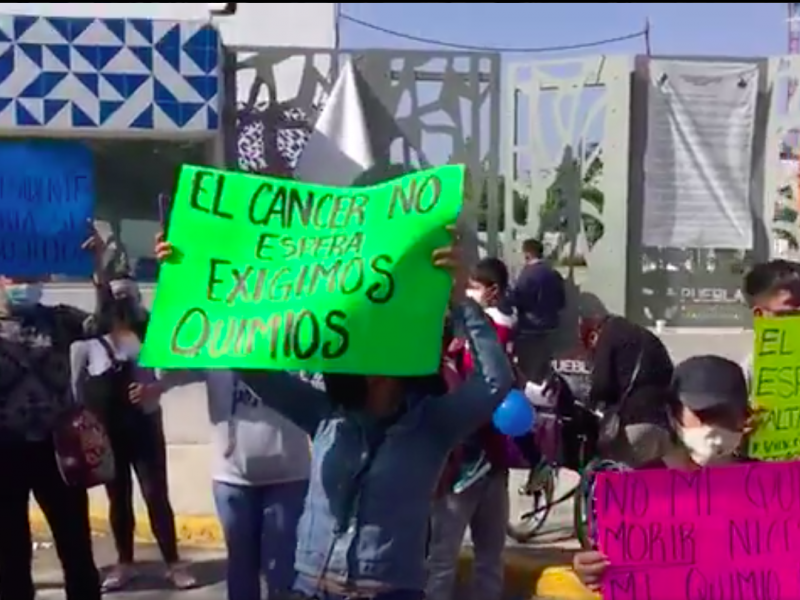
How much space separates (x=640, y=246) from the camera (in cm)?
1091

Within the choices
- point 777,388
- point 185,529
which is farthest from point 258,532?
point 185,529

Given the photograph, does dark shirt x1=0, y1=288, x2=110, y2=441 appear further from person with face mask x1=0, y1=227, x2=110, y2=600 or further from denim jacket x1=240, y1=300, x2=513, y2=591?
denim jacket x1=240, y1=300, x2=513, y2=591

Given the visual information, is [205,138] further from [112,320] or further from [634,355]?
[634,355]

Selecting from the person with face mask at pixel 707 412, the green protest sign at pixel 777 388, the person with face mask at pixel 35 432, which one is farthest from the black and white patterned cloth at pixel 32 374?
the person with face mask at pixel 707 412

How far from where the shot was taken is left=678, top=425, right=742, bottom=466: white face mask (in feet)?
10.8

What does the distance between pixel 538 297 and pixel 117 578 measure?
5.43 meters

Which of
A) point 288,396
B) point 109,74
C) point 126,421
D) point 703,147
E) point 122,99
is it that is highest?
point 109,74

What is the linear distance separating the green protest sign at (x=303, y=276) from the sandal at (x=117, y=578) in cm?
362

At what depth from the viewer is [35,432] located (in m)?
5.39

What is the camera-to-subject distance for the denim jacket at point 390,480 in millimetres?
3520

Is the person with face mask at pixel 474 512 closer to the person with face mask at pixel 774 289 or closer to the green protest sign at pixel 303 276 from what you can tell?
the person with face mask at pixel 774 289

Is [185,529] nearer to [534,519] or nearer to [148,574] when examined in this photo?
[148,574]

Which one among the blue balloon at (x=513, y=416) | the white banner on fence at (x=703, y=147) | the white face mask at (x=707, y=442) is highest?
the white banner on fence at (x=703, y=147)

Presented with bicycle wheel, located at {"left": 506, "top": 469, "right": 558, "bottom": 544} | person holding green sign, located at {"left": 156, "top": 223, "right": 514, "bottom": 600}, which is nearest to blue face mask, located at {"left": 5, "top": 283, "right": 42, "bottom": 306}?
person holding green sign, located at {"left": 156, "top": 223, "right": 514, "bottom": 600}
